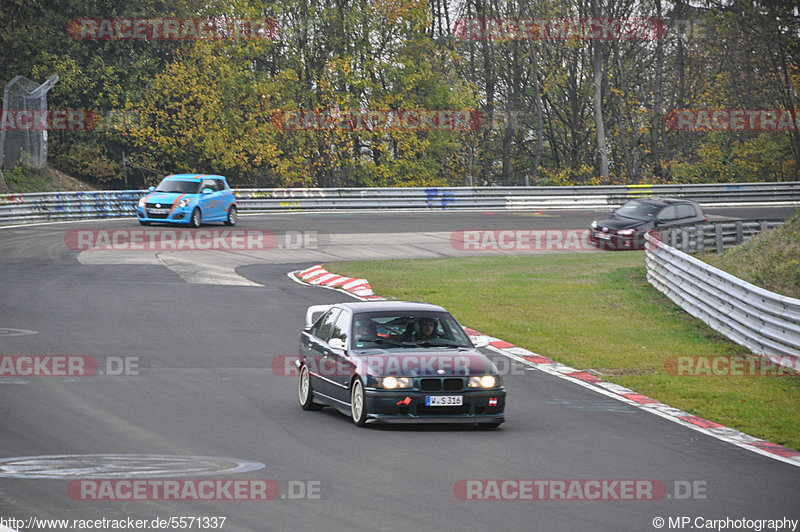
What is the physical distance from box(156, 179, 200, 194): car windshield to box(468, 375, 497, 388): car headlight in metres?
26.8

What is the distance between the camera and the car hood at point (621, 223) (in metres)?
33.0

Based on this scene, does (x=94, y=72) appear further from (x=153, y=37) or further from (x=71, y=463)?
(x=71, y=463)

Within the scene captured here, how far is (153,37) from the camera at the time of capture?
5338 centimetres

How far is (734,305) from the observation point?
17.8 meters

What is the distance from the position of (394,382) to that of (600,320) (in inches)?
395

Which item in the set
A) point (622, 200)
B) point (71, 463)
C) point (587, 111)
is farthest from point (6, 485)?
point (587, 111)

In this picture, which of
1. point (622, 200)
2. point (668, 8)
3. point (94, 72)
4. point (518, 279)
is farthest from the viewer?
point (668, 8)

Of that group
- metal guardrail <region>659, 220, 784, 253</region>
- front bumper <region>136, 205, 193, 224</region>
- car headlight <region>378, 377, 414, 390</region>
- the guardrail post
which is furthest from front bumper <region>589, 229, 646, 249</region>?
car headlight <region>378, 377, 414, 390</region>

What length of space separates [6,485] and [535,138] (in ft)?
199

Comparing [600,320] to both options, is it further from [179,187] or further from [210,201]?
[179,187]

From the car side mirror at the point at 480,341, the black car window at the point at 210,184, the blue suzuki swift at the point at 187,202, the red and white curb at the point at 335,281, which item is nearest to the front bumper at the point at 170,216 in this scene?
the blue suzuki swift at the point at 187,202

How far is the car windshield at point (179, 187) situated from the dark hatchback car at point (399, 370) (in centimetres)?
2471

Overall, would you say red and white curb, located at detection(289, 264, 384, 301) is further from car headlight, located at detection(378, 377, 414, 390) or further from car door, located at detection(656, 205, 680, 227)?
car headlight, located at detection(378, 377, 414, 390)

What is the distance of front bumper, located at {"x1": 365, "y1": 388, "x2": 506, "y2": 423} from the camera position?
10891mm
